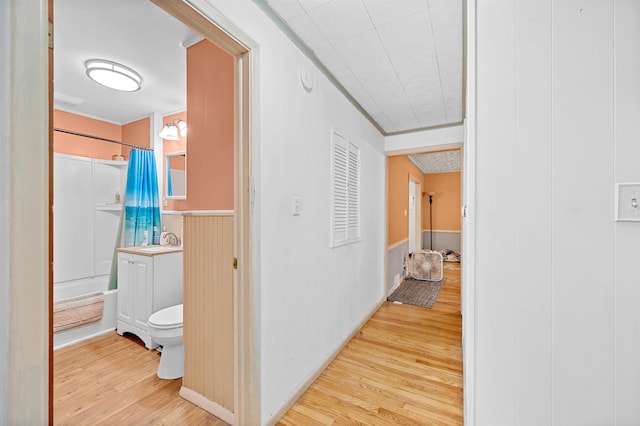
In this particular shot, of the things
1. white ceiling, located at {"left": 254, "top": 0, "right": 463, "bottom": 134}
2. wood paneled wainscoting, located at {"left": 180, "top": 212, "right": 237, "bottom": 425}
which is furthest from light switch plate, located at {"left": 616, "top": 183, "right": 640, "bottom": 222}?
wood paneled wainscoting, located at {"left": 180, "top": 212, "right": 237, "bottom": 425}

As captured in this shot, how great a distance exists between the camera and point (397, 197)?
14.6ft

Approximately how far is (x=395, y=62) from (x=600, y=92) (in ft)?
4.40

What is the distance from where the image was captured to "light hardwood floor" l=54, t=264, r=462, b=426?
63.1 inches

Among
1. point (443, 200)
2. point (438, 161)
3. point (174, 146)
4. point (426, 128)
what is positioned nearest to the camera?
point (426, 128)

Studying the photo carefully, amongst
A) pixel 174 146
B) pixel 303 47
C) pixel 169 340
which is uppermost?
pixel 303 47

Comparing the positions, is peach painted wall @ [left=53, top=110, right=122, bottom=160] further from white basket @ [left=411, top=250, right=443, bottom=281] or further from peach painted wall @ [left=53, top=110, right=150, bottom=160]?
white basket @ [left=411, top=250, right=443, bottom=281]

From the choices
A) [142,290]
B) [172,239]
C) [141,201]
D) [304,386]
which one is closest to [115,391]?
[142,290]

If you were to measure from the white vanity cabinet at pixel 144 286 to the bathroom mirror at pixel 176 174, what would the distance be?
100cm

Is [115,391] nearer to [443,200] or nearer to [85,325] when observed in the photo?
[85,325]

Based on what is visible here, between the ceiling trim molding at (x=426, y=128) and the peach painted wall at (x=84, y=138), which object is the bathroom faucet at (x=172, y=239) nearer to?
the peach painted wall at (x=84, y=138)

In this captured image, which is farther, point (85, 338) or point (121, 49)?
point (85, 338)

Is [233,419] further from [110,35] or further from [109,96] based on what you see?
[109,96]

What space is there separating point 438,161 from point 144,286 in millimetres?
5815

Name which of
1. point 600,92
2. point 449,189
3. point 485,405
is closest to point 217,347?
point 485,405
